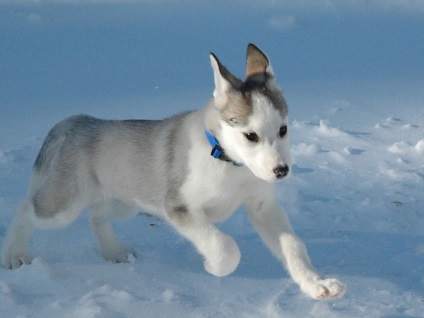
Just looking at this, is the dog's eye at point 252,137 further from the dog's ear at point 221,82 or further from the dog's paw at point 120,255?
the dog's paw at point 120,255

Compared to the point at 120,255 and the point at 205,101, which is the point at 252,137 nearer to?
the point at 120,255

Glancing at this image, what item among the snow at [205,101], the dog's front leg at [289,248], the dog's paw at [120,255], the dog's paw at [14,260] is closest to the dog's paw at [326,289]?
the dog's front leg at [289,248]

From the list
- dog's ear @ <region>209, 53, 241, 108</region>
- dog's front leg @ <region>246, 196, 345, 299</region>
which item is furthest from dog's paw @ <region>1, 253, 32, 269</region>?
dog's ear @ <region>209, 53, 241, 108</region>

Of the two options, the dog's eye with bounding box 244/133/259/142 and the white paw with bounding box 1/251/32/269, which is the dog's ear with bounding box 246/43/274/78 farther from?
the white paw with bounding box 1/251/32/269

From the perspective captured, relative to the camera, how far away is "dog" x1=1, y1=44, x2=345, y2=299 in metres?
3.30

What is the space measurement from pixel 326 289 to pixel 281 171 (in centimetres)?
55

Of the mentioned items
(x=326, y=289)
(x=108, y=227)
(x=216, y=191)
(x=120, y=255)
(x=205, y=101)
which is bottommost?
(x=120, y=255)

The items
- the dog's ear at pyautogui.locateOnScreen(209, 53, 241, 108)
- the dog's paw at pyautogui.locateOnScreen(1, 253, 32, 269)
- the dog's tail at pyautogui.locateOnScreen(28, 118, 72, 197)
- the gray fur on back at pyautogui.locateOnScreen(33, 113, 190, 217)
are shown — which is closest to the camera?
the dog's ear at pyautogui.locateOnScreen(209, 53, 241, 108)

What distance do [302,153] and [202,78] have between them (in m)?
1.88

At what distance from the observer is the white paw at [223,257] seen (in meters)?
3.41

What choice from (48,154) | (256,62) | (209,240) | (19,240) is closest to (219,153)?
(209,240)

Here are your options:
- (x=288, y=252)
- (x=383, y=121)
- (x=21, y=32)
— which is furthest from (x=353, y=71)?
(x=288, y=252)

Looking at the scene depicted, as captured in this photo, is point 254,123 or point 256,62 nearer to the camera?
point 254,123

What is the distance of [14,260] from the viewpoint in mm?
4008
